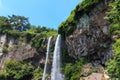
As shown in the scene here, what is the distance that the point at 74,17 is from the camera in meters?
26.9

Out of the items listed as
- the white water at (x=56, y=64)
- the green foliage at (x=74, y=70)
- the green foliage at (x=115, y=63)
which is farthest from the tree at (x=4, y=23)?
the green foliage at (x=115, y=63)

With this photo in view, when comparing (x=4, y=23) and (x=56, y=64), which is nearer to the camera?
(x=56, y=64)

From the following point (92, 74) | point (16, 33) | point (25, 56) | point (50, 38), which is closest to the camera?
point (92, 74)

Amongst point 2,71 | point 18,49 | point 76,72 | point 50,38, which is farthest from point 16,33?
point 76,72

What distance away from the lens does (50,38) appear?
3100 centimetres

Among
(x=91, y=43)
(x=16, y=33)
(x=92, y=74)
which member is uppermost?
(x=16, y=33)

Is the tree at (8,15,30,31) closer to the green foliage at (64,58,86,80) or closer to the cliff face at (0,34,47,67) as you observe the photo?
the cliff face at (0,34,47,67)

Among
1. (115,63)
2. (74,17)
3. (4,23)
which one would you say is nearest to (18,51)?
(4,23)

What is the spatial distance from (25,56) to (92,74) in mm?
11446

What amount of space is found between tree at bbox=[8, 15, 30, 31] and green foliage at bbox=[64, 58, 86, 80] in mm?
17943

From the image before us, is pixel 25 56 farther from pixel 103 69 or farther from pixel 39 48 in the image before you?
pixel 103 69

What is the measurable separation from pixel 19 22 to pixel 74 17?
19.5 metres

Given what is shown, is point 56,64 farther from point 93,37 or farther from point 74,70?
point 93,37

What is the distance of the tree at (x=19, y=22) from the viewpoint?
43.9m
